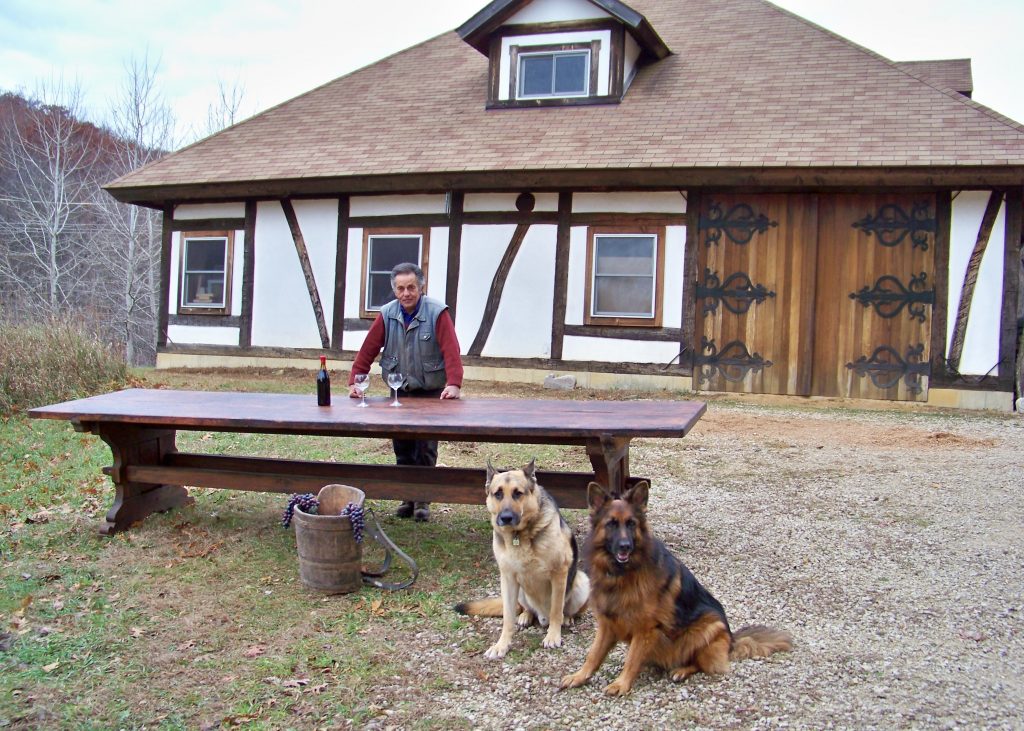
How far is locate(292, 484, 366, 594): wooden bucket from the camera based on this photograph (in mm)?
4758

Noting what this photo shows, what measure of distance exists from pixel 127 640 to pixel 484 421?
7.15 feet

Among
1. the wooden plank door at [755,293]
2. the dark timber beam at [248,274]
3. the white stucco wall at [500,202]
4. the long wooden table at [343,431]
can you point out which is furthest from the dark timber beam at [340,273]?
the long wooden table at [343,431]

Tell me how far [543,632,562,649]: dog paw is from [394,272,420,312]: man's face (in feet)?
9.60

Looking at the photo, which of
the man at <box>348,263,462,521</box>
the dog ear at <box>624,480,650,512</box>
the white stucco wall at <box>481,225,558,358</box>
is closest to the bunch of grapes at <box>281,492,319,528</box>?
the man at <box>348,263,462,521</box>

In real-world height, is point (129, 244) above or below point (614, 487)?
above

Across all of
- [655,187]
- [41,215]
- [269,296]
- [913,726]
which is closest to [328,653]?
[913,726]

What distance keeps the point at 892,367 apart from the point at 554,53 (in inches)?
300

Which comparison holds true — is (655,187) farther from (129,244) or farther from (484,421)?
(129,244)

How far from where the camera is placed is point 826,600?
4.62 metres

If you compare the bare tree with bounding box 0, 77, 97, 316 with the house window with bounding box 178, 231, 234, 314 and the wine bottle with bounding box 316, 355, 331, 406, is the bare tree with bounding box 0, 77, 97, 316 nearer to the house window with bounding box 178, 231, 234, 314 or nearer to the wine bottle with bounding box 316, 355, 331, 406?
the house window with bounding box 178, 231, 234, 314

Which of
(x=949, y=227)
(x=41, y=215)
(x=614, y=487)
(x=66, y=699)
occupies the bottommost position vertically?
(x=66, y=699)

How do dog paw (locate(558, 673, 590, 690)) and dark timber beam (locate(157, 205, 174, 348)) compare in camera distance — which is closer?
dog paw (locate(558, 673, 590, 690))

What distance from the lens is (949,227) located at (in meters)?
11.5

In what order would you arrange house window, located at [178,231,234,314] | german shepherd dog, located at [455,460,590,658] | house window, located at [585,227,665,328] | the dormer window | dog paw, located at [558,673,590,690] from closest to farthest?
dog paw, located at [558,673,590,690] < german shepherd dog, located at [455,460,590,658] < house window, located at [585,227,665,328] < the dormer window < house window, located at [178,231,234,314]
